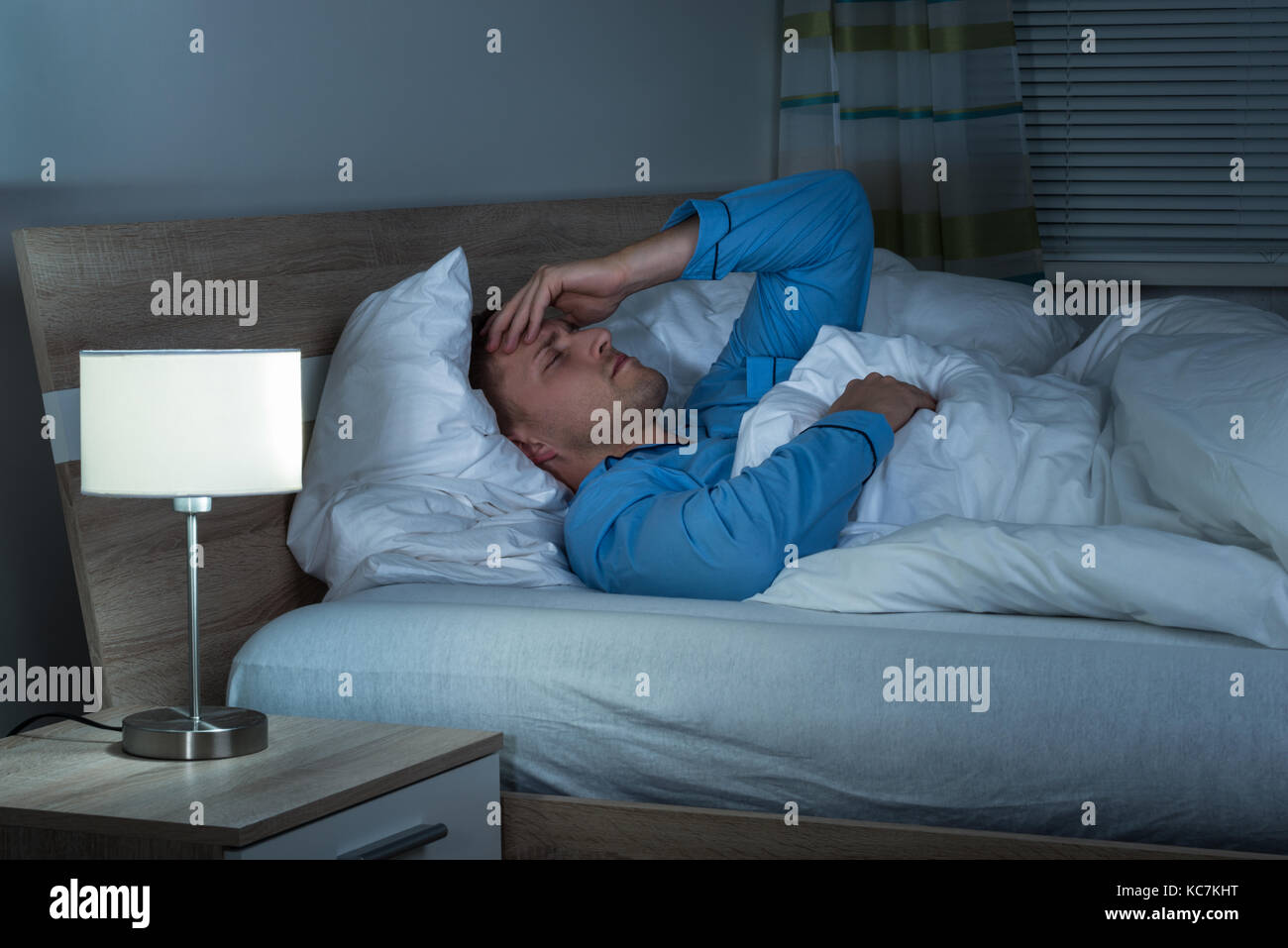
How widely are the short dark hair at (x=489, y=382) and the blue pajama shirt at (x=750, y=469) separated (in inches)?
8.1

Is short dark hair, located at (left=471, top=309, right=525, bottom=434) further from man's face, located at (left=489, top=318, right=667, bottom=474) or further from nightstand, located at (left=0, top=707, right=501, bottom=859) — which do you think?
nightstand, located at (left=0, top=707, right=501, bottom=859)

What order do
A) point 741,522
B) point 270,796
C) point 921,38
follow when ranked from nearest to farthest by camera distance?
point 270,796 < point 741,522 < point 921,38

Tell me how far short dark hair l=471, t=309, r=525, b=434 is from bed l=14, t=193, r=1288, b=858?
37 cm

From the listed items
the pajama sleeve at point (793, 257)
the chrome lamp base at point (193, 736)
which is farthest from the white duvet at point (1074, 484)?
the chrome lamp base at point (193, 736)

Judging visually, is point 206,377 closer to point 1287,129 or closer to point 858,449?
point 858,449

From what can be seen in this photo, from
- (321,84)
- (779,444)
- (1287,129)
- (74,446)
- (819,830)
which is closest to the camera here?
(819,830)

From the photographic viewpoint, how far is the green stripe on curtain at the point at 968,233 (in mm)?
3164

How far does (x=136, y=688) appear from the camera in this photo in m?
1.53

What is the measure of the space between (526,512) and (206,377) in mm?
673

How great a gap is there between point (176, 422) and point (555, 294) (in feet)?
2.67

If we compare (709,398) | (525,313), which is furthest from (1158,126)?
(525,313)

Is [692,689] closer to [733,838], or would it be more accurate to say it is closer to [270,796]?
[733,838]

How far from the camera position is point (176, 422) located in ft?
3.86
